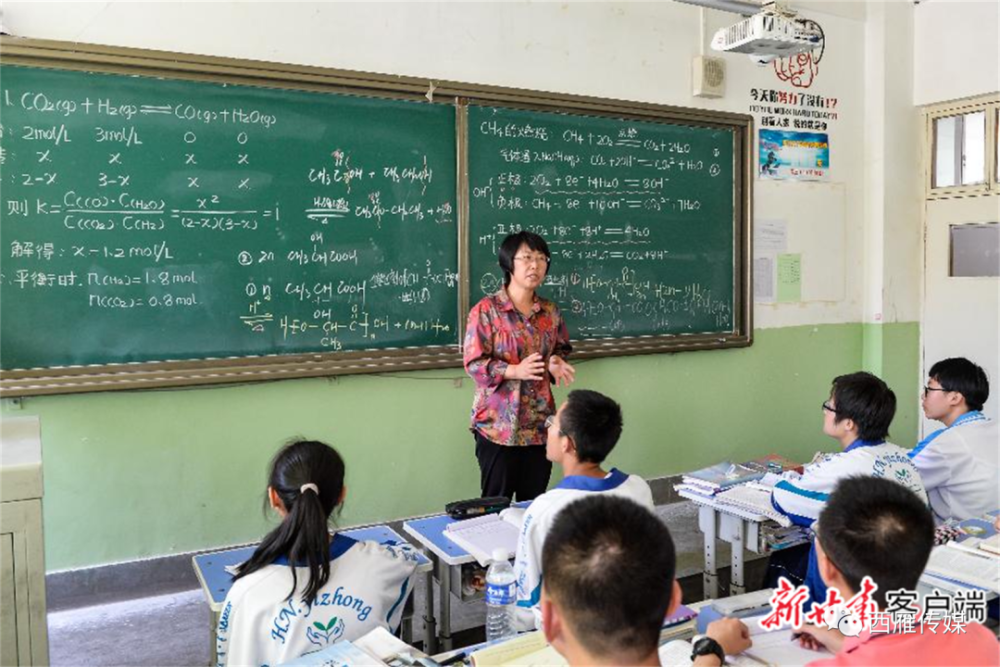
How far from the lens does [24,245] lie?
3.05m

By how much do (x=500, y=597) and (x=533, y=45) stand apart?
9.55ft

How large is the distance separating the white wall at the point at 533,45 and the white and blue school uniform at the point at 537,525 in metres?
2.36

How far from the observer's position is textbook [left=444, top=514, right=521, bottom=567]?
2223 mm

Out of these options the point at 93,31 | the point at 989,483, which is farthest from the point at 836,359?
the point at 93,31

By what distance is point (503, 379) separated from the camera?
328 centimetres

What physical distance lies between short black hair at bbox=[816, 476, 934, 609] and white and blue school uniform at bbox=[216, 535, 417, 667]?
36.9 inches

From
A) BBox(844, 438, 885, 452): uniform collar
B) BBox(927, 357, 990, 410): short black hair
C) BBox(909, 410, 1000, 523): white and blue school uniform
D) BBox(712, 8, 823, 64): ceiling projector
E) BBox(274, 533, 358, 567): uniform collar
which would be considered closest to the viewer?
BBox(274, 533, 358, 567): uniform collar

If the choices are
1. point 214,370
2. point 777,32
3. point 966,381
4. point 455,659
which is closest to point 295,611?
point 455,659

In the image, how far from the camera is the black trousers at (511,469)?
337cm

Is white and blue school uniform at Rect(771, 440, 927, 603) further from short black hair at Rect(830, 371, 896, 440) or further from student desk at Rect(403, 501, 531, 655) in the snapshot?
student desk at Rect(403, 501, 531, 655)

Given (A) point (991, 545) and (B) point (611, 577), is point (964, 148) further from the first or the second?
(B) point (611, 577)

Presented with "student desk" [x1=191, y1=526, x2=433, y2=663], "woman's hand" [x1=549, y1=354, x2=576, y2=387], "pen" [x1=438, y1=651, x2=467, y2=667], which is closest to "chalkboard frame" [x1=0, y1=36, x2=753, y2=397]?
"woman's hand" [x1=549, y1=354, x2=576, y2=387]

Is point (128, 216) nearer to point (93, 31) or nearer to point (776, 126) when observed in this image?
point (93, 31)

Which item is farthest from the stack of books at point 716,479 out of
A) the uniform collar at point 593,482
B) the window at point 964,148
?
the window at point 964,148
